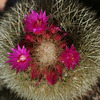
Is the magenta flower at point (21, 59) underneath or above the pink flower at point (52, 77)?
above

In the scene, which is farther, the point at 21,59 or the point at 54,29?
the point at 54,29

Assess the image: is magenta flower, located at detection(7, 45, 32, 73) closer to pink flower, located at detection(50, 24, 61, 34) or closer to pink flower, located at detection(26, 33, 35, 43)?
pink flower, located at detection(26, 33, 35, 43)

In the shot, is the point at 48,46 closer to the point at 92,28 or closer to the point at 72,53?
the point at 72,53

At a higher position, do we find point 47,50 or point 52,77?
point 47,50

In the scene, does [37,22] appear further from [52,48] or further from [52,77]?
[52,77]

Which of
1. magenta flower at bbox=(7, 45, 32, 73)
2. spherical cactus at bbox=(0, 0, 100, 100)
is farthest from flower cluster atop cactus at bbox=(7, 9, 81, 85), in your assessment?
magenta flower at bbox=(7, 45, 32, 73)

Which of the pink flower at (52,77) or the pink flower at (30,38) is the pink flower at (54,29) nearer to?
the pink flower at (30,38)

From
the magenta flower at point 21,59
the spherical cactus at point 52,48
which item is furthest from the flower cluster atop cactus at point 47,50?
the magenta flower at point 21,59

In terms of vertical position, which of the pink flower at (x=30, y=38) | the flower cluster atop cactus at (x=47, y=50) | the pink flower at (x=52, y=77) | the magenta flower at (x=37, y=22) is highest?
the magenta flower at (x=37, y=22)

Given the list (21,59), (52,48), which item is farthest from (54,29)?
(21,59)
